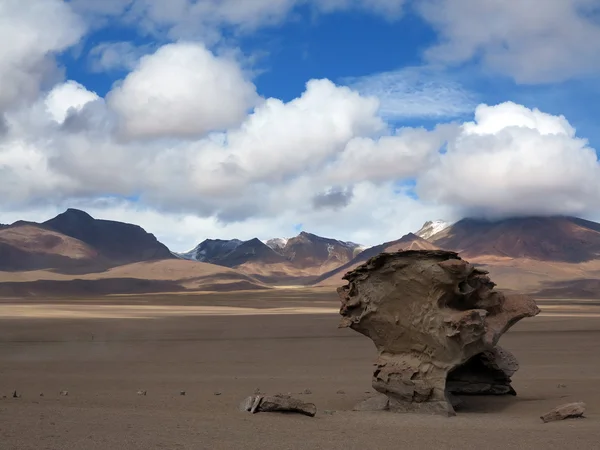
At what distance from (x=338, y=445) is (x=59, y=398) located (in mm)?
7482

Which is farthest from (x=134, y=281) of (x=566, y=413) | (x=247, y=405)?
(x=566, y=413)

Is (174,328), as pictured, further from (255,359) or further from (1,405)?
(1,405)

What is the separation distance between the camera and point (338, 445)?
9141 millimetres

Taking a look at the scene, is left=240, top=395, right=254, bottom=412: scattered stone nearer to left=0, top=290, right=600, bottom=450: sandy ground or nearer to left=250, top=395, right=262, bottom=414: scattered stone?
left=250, top=395, right=262, bottom=414: scattered stone

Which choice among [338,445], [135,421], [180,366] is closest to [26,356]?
[180,366]

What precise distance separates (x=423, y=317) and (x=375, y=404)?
192cm

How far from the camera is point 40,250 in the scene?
568 feet

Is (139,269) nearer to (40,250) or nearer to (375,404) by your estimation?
(40,250)

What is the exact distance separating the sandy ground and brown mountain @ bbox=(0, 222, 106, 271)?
136 meters

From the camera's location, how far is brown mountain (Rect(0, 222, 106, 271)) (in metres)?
163

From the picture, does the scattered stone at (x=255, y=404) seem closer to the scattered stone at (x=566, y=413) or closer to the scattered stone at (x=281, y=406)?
the scattered stone at (x=281, y=406)

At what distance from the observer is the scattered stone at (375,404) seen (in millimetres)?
13438

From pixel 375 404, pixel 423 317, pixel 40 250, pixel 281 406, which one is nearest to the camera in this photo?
pixel 281 406

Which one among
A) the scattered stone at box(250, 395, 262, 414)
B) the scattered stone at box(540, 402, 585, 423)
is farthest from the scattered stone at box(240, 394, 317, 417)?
the scattered stone at box(540, 402, 585, 423)
